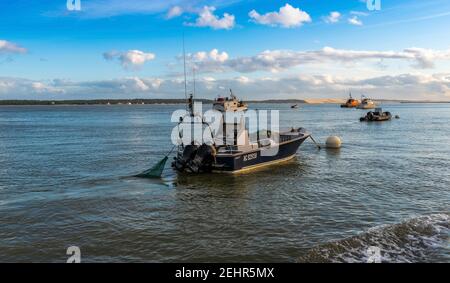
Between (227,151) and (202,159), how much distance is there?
1827mm

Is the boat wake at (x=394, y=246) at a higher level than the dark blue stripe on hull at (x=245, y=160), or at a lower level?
lower

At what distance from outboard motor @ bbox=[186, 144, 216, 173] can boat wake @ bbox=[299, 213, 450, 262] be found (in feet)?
41.1

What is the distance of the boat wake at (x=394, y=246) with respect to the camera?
1189 cm

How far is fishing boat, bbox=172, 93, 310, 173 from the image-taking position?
2491 centimetres

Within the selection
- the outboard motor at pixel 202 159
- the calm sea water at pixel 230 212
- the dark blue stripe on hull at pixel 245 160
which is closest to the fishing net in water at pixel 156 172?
the calm sea water at pixel 230 212

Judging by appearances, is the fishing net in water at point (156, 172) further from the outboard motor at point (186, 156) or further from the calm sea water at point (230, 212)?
the outboard motor at point (186, 156)

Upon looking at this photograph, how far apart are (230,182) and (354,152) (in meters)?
16.9

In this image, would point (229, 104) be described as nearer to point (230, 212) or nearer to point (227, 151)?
point (227, 151)

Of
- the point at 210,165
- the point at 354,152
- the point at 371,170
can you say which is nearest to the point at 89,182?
the point at 210,165

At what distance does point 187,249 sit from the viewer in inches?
502

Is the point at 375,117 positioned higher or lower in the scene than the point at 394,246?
higher

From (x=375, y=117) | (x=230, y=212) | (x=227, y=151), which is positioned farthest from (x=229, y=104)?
(x=375, y=117)

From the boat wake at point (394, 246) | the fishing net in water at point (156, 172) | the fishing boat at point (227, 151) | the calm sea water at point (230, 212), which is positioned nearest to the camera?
the boat wake at point (394, 246)

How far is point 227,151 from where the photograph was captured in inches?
1003
